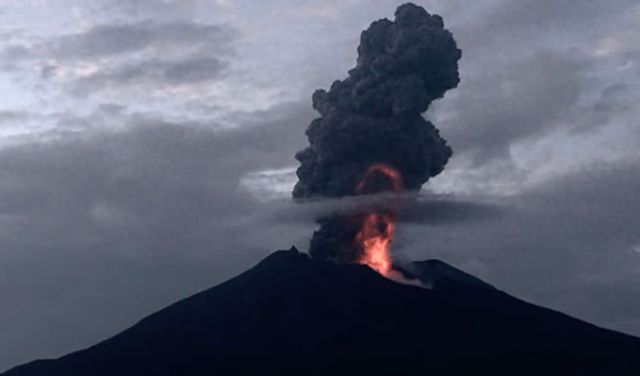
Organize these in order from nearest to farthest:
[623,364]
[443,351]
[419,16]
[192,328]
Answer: [419,16] < [623,364] < [443,351] < [192,328]

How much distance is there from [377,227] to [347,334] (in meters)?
15.0

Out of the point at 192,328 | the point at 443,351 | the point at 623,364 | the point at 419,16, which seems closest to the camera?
the point at 419,16

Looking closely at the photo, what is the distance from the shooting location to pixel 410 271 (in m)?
101

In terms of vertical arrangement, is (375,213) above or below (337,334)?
above

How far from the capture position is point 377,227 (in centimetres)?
8331

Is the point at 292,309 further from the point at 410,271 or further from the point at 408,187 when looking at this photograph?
the point at 408,187

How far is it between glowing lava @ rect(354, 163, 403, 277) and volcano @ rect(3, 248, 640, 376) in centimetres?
247

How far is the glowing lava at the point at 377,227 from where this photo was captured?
7981cm

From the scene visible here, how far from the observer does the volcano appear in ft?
293

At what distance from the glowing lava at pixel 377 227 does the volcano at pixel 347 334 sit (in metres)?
2.47

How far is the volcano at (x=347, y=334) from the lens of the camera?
89188 mm

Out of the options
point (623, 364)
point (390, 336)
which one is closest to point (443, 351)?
point (390, 336)

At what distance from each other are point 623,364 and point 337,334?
21.9 metres

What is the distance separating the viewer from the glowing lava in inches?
3142
